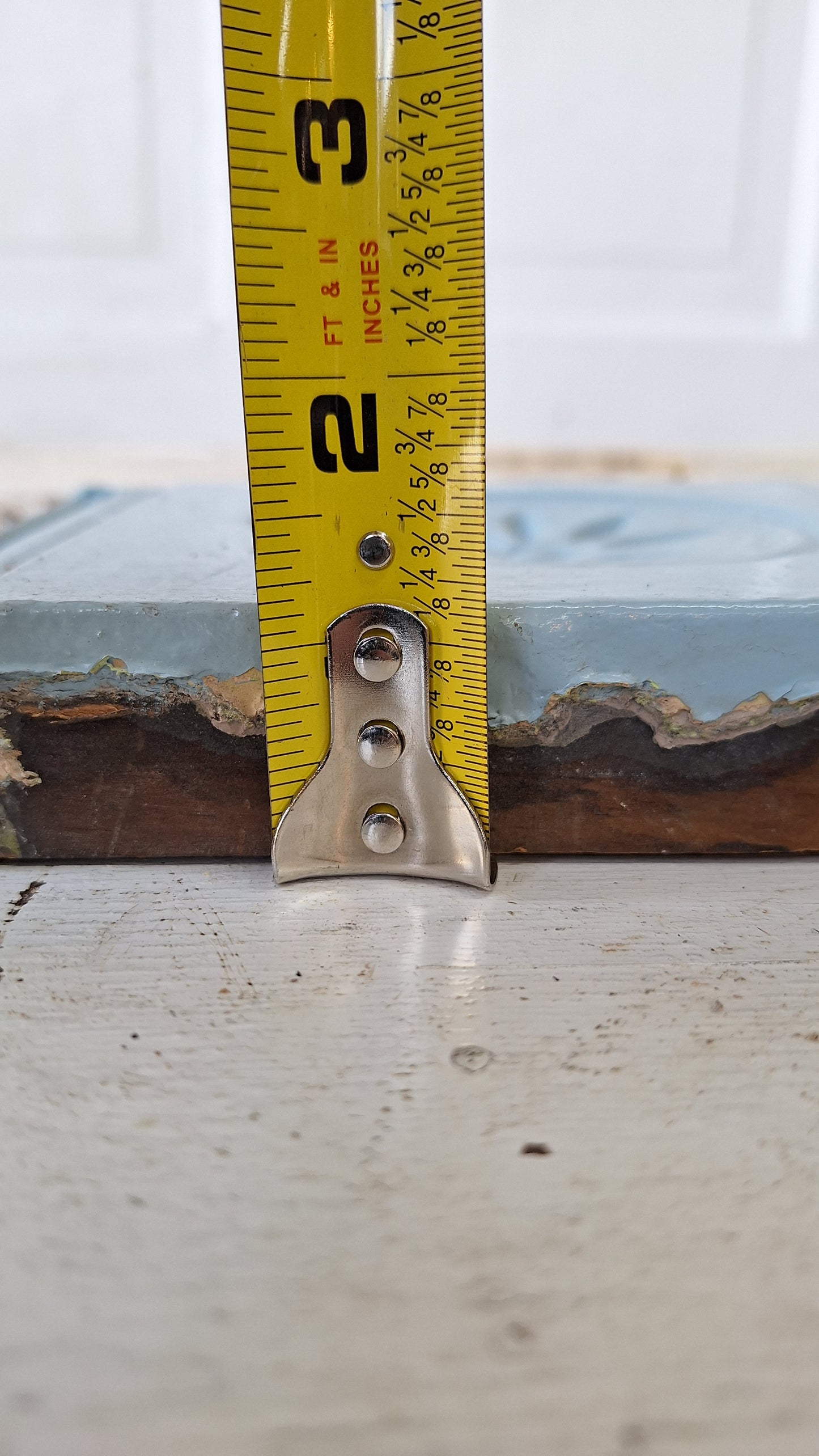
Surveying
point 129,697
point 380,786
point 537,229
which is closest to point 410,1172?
point 380,786

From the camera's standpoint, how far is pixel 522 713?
630 millimetres

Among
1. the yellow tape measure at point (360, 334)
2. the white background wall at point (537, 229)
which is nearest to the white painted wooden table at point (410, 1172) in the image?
the yellow tape measure at point (360, 334)

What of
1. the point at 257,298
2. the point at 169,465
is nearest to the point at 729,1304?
the point at 257,298

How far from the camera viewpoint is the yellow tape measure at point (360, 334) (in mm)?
503

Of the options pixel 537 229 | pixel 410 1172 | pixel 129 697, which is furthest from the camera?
pixel 537 229

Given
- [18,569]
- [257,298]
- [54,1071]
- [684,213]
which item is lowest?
[54,1071]

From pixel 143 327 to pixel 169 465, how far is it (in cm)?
19

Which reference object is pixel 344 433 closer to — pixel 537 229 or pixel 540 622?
pixel 540 622

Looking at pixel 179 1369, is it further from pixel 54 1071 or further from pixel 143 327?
pixel 143 327

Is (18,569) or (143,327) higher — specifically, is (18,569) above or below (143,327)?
below

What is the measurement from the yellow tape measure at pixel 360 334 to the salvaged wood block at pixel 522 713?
0.05m

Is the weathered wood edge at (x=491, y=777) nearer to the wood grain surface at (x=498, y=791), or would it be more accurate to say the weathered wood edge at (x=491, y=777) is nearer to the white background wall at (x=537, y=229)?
the wood grain surface at (x=498, y=791)

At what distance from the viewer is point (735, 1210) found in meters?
0.39

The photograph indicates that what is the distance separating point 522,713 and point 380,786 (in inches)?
4.2
